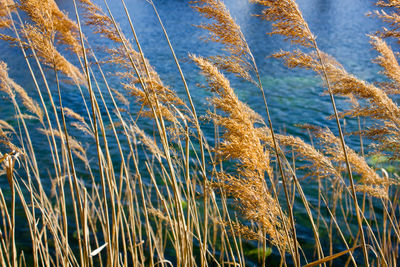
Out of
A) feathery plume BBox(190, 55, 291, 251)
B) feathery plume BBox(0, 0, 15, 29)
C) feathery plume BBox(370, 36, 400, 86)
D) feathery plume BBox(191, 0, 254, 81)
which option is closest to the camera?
feathery plume BBox(190, 55, 291, 251)

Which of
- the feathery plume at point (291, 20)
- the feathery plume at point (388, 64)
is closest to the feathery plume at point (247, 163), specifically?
the feathery plume at point (291, 20)

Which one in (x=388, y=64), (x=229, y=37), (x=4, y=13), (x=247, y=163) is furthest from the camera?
(x=4, y=13)

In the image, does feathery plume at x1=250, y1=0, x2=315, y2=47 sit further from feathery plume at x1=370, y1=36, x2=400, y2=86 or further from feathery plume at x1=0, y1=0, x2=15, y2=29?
feathery plume at x1=0, y1=0, x2=15, y2=29

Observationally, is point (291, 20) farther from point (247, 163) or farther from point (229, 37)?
point (247, 163)

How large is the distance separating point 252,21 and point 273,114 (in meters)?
12.6

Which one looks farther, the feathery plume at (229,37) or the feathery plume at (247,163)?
the feathery plume at (229,37)

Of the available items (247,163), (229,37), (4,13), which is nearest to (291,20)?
(229,37)

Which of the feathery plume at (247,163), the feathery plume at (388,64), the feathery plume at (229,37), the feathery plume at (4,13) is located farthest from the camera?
the feathery plume at (4,13)

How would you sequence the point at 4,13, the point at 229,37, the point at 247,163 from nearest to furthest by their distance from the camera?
the point at 247,163 < the point at 229,37 < the point at 4,13

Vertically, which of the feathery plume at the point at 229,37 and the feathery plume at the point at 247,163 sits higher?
the feathery plume at the point at 229,37

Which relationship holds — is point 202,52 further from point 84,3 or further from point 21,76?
point 84,3

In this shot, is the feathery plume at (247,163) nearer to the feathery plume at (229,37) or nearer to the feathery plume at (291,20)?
the feathery plume at (229,37)

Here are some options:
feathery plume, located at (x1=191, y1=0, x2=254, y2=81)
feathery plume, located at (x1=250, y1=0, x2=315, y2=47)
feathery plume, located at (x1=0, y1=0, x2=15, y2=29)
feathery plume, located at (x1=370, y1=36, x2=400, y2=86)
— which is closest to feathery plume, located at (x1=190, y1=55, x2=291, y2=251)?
feathery plume, located at (x1=191, y1=0, x2=254, y2=81)

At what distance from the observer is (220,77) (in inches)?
63.6
